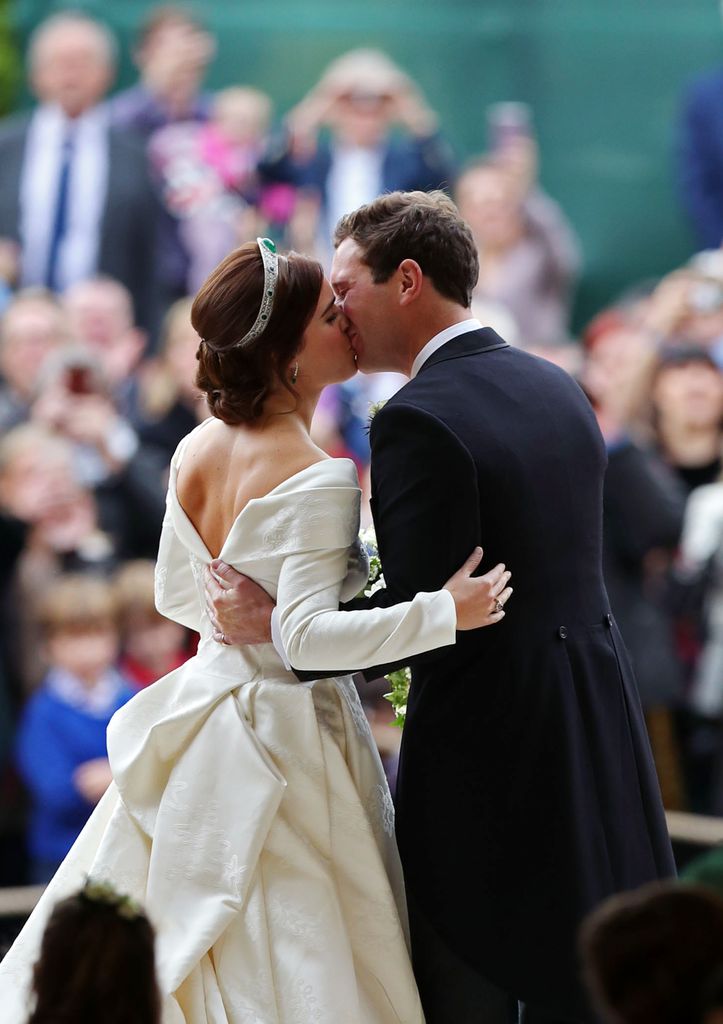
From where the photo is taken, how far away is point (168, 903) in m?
3.37

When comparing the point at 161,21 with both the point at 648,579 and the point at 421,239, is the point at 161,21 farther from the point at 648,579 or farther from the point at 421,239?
the point at 421,239

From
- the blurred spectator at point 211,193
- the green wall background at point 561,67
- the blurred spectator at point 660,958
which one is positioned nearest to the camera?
the blurred spectator at point 660,958

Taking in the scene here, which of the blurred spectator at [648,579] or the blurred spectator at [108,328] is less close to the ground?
the blurred spectator at [108,328]

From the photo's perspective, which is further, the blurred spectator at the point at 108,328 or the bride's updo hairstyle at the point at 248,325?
the blurred spectator at the point at 108,328

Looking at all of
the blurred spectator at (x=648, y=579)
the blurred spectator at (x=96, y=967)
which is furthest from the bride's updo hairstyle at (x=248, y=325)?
the blurred spectator at (x=648, y=579)

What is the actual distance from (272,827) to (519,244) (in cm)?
630

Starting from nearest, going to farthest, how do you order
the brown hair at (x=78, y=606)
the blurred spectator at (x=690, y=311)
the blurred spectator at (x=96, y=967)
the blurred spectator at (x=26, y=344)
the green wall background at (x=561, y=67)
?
1. the blurred spectator at (x=96, y=967)
2. the brown hair at (x=78, y=606)
3. the blurred spectator at (x=26, y=344)
4. the blurred spectator at (x=690, y=311)
5. the green wall background at (x=561, y=67)

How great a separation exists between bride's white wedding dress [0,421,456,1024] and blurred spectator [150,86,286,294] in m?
5.46

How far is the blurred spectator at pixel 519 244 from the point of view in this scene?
8961 mm

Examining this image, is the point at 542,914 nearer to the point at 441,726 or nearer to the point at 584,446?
the point at 441,726

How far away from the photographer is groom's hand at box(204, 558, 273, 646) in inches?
134

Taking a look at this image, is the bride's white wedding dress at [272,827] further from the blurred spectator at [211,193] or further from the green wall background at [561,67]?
the green wall background at [561,67]

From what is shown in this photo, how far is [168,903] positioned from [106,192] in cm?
581

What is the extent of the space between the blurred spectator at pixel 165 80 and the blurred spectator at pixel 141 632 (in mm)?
3414
